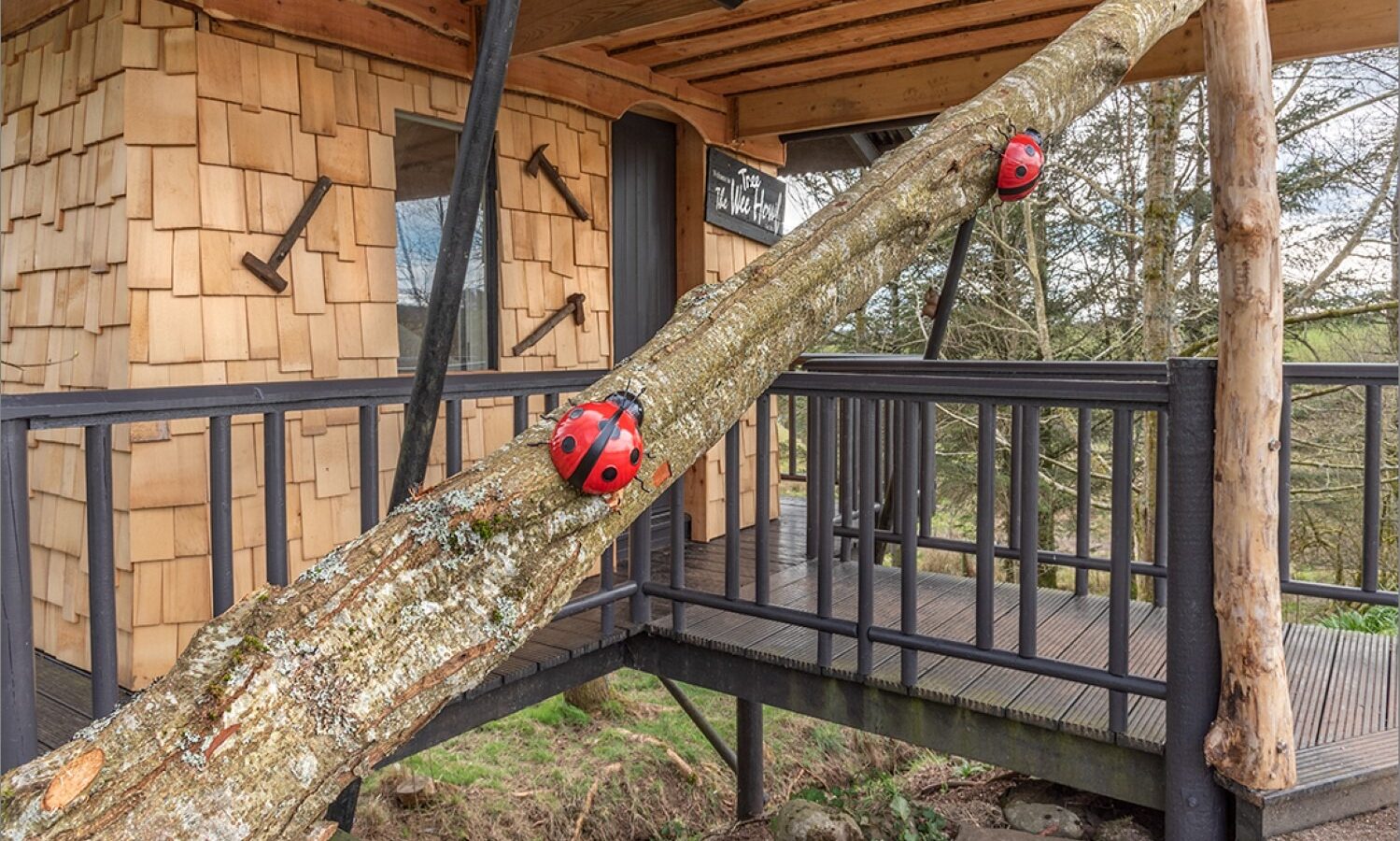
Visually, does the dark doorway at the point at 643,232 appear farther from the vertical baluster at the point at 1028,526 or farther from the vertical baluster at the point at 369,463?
the vertical baluster at the point at 1028,526

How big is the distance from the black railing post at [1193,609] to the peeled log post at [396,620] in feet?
4.24

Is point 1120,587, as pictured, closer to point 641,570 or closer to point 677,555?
point 677,555

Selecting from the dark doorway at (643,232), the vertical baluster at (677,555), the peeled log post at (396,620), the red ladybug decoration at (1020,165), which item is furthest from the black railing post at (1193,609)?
the dark doorway at (643,232)

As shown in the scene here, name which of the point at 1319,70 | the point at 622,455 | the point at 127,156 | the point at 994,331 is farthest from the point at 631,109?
the point at 1319,70

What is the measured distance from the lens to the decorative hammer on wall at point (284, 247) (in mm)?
3383

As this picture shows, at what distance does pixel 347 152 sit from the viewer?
370 centimetres

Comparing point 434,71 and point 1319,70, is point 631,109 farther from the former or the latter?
point 1319,70

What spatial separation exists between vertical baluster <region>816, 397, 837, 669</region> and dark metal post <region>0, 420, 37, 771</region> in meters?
2.10

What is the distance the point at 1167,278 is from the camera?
7.68 metres

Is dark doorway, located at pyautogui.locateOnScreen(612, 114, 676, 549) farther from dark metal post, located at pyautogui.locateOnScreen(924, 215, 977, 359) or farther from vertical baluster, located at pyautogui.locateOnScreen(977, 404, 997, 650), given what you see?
vertical baluster, located at pyautogui.locateOnScreen(977, 404, 997, 650)

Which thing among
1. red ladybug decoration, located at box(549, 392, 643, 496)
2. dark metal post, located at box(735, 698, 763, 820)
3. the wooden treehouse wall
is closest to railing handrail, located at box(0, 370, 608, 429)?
the wooden treehouse wall

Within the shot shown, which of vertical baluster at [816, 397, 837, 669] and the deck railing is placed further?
vertical baluster at [816, 397, 837, 669]

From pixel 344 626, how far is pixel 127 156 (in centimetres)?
281

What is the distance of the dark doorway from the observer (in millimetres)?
5156
